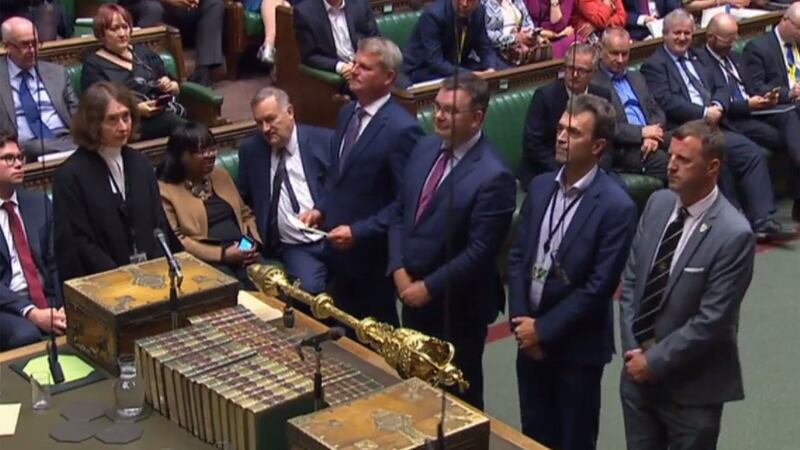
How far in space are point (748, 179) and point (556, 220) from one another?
2926 millimetres

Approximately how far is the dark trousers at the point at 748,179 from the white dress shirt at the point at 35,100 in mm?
3120

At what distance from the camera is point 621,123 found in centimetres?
603

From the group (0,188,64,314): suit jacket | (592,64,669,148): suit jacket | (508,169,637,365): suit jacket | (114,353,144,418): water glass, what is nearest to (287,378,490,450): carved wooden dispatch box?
(114,353,144,418): water glass

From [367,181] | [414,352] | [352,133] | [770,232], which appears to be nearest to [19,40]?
[352,133]

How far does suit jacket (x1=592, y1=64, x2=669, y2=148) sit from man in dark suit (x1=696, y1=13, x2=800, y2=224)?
51 cm

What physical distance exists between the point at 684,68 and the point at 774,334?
5.73 feet

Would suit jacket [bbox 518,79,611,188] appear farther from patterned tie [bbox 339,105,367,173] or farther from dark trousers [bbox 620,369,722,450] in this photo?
dark trousers [bbox 620,369,722,450]

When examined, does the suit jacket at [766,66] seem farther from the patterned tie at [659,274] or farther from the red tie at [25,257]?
the red tie at [25,257]

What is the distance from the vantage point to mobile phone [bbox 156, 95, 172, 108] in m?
5.67

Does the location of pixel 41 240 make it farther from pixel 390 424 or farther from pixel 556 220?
pixel 390 424

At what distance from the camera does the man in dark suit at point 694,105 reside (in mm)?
6363

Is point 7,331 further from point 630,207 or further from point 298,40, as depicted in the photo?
point 298,40

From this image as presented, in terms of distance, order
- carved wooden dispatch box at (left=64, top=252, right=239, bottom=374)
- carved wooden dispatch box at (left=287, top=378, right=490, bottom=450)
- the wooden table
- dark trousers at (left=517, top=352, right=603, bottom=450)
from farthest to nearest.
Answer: dark trousers at (left=517, top=352, right=603, bottom=450) → carved wooden dispatch box at (left=64, top=252, right=239, bottom=374) → the wooden table → carved wooden dispatch box at (left=287, top=378, right=490, bottom=450)

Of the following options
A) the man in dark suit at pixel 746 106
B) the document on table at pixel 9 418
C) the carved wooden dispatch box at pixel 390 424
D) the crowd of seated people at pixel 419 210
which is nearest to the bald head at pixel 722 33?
the man in dark suit at pixel 746 106
